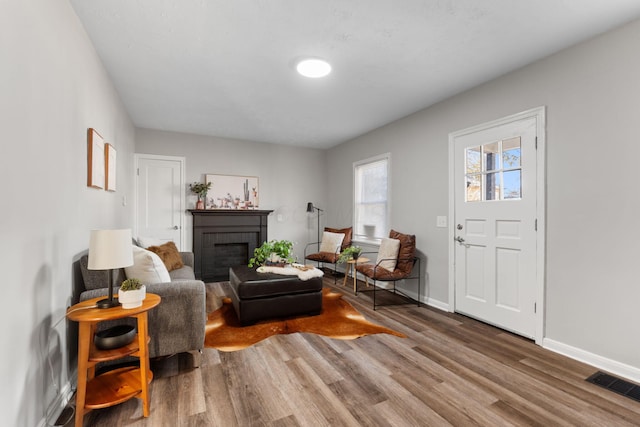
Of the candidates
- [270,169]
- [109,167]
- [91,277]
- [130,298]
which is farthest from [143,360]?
[270,169]

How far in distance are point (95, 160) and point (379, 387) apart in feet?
8.80

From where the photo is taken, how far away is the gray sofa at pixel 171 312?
209 cm

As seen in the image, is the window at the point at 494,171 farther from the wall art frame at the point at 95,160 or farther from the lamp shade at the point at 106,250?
the wall art frame at the point at 95,160

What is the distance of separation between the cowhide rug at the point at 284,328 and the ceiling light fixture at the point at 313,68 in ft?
8.06

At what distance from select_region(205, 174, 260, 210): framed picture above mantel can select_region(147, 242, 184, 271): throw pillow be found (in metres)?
1.56

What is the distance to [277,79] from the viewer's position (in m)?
3.08

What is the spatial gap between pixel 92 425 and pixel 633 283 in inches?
139

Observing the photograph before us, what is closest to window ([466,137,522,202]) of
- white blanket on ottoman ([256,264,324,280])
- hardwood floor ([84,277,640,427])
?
hardwood floor ([84,277,640,427])

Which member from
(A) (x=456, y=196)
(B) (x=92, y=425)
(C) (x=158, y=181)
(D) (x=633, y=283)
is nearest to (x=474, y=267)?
(A) (x=456, y=196)

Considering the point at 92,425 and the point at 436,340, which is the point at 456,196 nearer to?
the point at 436,340

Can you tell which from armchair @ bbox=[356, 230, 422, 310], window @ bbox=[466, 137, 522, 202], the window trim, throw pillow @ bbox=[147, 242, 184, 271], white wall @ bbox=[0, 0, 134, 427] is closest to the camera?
white wall @ bbox=[0, 0, 134, 427]

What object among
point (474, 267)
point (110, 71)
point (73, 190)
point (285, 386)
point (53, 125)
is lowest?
point (285, 386)

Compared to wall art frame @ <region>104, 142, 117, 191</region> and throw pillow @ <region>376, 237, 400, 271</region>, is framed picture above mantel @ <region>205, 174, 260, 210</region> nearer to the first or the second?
wall art frame @ <region>104, 142, 117, 191</region>

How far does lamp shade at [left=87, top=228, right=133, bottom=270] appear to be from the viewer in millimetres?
1685
